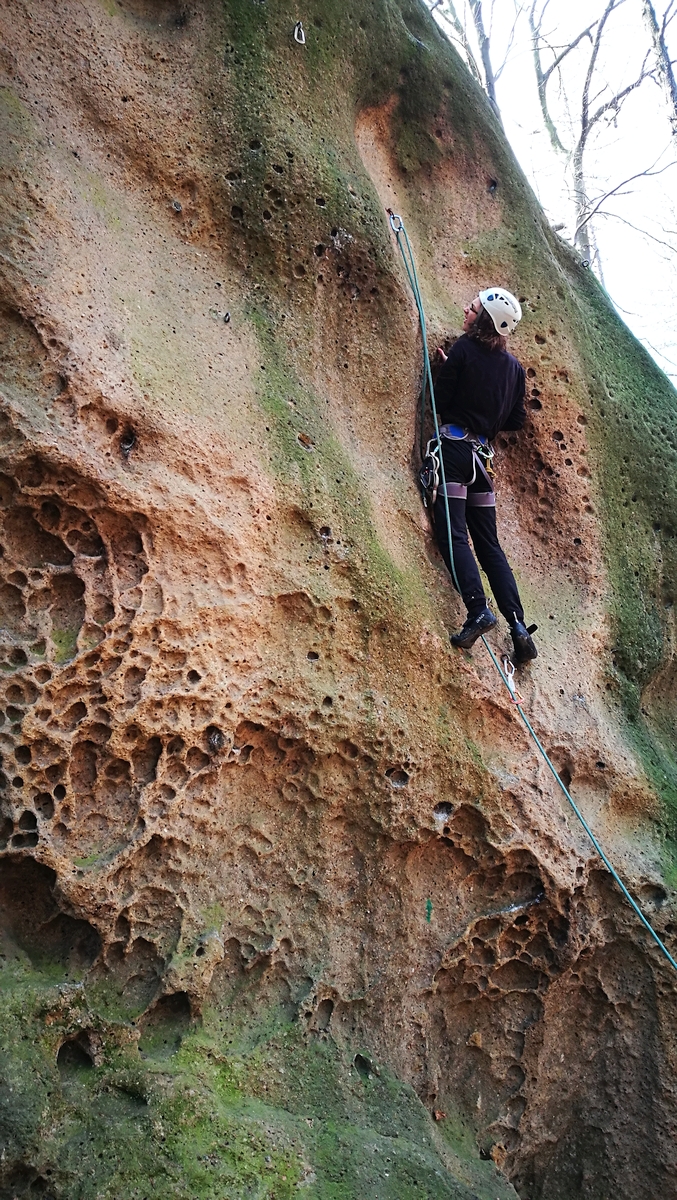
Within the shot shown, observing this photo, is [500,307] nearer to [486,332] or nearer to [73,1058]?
[486,332]

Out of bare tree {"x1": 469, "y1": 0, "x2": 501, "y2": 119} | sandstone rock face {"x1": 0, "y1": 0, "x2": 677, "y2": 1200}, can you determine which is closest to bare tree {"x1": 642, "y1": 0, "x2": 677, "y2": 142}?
bare tree {"x1": 469, "y1": 0, "x2": 501, "y2": 119}

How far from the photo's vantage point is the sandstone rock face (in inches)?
132

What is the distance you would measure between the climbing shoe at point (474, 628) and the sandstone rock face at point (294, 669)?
10 centimetres

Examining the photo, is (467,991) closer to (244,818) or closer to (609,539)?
(244,818)

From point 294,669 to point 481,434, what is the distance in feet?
5.44

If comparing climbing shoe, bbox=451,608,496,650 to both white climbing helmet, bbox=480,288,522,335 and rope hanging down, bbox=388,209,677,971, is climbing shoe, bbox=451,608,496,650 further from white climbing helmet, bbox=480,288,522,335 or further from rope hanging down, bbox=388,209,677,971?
white climbing helmet, bbox=480,288,522,335

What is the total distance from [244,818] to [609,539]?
2718mm

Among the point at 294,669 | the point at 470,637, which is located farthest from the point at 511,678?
the point at 294,669

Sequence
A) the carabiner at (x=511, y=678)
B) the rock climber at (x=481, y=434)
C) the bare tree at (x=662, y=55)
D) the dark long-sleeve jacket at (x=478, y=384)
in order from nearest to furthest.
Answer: the carabiner at (x=511, y=678), the rock climber at (x=481, y=434), the dark long-sleeve jacket at (x=478, y=384), the bare tree at (x=662, y=55)

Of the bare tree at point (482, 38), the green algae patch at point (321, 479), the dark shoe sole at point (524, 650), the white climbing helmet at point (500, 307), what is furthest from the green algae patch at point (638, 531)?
the bare tree at point (482, 38)

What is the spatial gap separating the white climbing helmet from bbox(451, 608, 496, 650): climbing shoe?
4.99ft

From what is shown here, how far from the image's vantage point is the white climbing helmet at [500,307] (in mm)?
4520

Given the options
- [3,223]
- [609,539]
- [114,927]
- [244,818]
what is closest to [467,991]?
[244,818]

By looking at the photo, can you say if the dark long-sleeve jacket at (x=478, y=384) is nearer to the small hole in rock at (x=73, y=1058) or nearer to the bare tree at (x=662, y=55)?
the small hole in rock at (x=73, y=1058)
